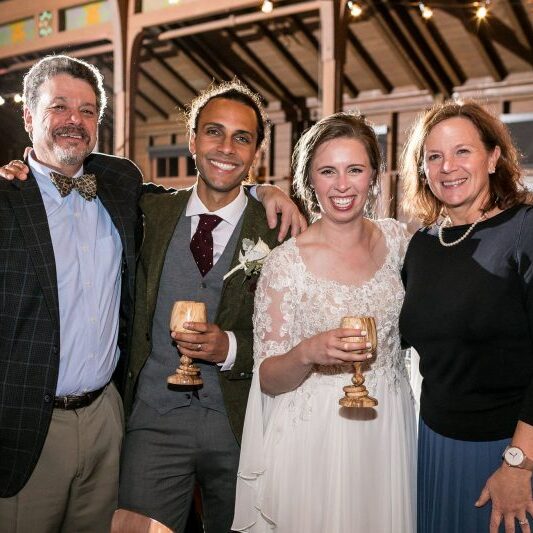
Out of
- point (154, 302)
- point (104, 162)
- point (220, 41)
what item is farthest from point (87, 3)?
point (154, 302)

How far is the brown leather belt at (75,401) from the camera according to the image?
8.16 ft

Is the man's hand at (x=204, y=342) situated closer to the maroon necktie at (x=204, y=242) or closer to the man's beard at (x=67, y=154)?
the maroon necktie at (x=204, y=242)

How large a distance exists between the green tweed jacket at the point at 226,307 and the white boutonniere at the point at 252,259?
22mm

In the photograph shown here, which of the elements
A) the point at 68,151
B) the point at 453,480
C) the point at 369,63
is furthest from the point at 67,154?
the point at 369,63

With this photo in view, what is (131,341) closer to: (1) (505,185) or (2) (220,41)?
(1) (505,185)

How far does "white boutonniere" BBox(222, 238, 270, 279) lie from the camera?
2.57 meters

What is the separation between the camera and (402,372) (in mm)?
2508

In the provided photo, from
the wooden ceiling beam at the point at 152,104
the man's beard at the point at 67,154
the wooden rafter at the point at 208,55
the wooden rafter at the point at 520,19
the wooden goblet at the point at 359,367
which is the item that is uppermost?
the wooden rafter at the point at 208,55

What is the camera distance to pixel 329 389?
7.95 feet

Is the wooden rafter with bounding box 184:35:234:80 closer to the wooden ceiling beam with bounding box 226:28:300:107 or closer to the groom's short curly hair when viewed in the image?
the wooden ceiling beam with bounding box 226:28:300:107

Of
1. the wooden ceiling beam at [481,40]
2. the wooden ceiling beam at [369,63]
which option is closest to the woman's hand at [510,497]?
the wooden ceiling beam at [481,40]

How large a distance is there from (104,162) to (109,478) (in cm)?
138

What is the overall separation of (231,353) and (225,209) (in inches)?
24.7

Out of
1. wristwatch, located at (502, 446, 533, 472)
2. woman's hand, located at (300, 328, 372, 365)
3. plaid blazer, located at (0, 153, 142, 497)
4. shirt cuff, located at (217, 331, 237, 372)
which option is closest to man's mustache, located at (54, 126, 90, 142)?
plaid blazer, located at (0, 153, 142, 497)
